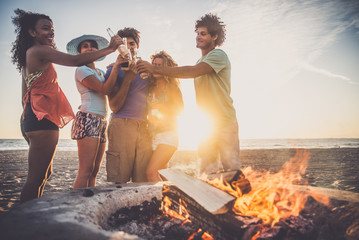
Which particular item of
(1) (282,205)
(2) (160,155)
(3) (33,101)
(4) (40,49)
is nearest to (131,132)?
(2) (160,155)

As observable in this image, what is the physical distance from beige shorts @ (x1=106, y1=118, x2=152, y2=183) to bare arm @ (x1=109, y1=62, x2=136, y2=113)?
238mm

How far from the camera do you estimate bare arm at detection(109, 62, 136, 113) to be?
281cm

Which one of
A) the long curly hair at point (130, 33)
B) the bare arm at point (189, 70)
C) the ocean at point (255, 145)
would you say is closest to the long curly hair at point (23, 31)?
the long curly hair at point (130, 33)

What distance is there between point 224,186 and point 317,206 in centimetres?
89

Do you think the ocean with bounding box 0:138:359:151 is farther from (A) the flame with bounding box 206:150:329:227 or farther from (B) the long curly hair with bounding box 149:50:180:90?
(A) the flame with bounding box 206:150:329:227

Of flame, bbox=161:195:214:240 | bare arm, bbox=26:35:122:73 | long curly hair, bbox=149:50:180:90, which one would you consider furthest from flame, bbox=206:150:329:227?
long curly hair, bbox=149:50:180:90

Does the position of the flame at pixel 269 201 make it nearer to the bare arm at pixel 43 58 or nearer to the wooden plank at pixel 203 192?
the wooden plank at pixel 203 192

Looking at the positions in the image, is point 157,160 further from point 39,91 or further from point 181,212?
point 39,91

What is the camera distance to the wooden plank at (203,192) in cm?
145

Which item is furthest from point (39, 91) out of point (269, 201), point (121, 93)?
point (269, 201)

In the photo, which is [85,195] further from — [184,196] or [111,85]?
[111,85]

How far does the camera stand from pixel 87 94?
2.58 metres

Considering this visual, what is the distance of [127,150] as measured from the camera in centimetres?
288

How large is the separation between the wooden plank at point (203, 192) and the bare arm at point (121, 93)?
1.43 m
